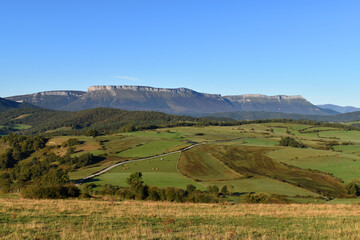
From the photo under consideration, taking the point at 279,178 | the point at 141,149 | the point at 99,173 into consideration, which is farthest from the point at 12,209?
the point at 141,149

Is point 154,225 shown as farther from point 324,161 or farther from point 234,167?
point 324,161

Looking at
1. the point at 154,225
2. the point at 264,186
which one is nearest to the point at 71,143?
the point at 264,186

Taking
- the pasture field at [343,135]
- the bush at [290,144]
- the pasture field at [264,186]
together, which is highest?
the pasture field at [343,135]

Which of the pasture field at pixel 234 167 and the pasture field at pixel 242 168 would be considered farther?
the pasture field at pixel 234 167

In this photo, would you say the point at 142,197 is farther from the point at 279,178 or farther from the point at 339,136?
the point at 339,136

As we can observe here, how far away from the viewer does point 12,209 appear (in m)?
24.9

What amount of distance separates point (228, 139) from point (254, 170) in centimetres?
6988

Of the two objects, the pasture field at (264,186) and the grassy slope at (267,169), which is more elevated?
the grassy slope at (267,169)

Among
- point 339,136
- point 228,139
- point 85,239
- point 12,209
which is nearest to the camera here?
point 85,239

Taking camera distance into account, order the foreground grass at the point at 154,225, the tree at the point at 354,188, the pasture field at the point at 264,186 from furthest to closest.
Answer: the tree at the point at 354,188 → the pasture field at the point at 264,186 → the foreground grass at the point at 154,225

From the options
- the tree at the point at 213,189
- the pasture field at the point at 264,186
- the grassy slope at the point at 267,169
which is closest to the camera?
the tree at the point at 213,189

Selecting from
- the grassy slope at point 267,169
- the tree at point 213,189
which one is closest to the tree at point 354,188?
Answer: the grassy slope at point 267,169

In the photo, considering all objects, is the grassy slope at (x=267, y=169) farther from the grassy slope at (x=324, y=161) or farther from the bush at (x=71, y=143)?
the bush at (x=71, y=143)

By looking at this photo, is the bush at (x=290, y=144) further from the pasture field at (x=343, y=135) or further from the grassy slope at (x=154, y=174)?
the grassy slope at (x=154, y=174)
